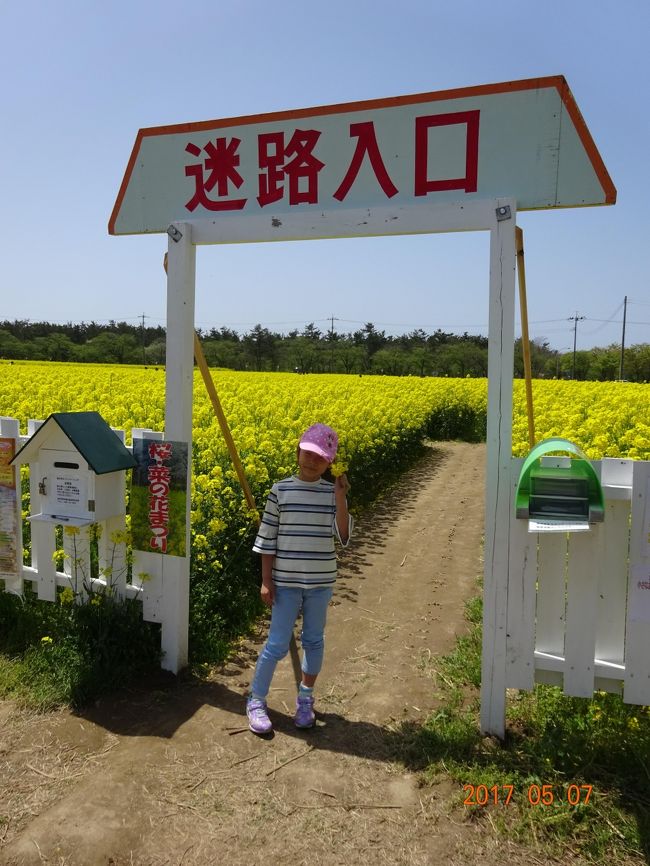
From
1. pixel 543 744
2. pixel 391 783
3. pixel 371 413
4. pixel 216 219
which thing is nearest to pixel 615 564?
pixel 543 744

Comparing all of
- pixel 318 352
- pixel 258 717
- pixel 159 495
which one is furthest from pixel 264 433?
pixel 318 352

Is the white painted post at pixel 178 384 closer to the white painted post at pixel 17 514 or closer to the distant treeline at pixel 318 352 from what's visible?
the white painted post at pixel 17 514

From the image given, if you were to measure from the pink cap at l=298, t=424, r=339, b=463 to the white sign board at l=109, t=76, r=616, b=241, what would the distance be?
1.04m

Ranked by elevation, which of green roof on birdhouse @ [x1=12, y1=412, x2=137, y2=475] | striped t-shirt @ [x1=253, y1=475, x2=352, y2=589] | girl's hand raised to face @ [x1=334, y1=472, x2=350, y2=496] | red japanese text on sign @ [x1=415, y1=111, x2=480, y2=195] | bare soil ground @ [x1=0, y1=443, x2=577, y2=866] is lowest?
bare soil ground @ [x1=0, y1=443, x2=577, y2=866]

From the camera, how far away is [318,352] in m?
67.6

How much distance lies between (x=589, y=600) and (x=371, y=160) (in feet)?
7.60

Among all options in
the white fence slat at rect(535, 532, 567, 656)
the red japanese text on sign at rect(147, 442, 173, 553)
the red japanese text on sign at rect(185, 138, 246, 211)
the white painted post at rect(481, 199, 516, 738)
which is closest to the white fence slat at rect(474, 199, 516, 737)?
the white painted post at rect(481, 199, 516, 738)

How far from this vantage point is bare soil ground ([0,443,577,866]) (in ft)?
7.84

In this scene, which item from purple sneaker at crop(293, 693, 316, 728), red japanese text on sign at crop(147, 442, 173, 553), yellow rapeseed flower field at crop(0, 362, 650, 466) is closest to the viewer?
purple sneaker at crop(293, 693, 316, 728)

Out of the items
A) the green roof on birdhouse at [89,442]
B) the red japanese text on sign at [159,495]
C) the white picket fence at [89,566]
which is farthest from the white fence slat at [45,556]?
the red japanese text on sign at [159,495]

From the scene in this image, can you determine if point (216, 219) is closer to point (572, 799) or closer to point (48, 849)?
point (48, 849)

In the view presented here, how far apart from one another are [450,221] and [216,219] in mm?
1286

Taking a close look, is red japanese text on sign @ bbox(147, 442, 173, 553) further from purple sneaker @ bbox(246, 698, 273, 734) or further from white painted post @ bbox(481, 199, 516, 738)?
white painted post @ bbox(481, 199, 516, 738)
